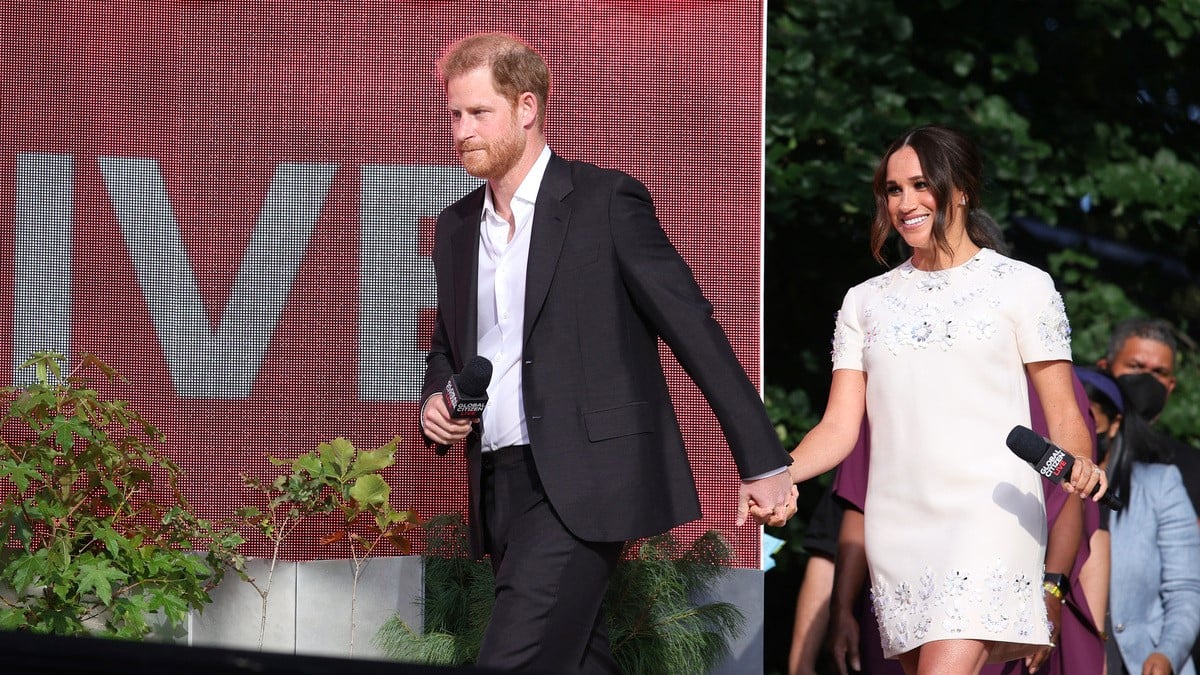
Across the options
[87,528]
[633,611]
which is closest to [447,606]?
[633,611]

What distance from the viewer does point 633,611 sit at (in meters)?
4.64

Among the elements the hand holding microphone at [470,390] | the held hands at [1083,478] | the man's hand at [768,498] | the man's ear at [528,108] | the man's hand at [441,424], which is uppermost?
the man's ear at [528,108]

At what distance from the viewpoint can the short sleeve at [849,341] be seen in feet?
12.9

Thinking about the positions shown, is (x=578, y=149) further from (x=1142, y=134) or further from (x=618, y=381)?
(x=1142, y=134)

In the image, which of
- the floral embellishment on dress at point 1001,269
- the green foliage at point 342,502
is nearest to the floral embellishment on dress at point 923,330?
the floral embellishment on dress at point 1001,269

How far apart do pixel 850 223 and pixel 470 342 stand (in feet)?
13.8

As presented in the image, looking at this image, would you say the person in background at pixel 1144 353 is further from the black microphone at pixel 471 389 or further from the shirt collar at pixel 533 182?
the black microphone at pixel 471 389

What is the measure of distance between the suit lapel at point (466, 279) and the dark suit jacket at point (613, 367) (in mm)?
11

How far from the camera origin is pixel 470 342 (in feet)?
12.0

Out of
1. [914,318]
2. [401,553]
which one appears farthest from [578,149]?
[914,318]

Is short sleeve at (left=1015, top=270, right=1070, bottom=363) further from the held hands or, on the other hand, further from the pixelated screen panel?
the pixelated screen panel

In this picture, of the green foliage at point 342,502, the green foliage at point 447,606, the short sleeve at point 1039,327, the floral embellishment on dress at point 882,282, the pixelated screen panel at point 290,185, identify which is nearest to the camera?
the short sleeve at point 1039,327

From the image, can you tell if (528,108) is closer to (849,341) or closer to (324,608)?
(849,341)

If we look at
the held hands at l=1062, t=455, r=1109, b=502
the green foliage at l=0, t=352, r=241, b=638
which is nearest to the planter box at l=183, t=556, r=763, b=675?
the green foliage at l=0, t=352, r=241, b=638
